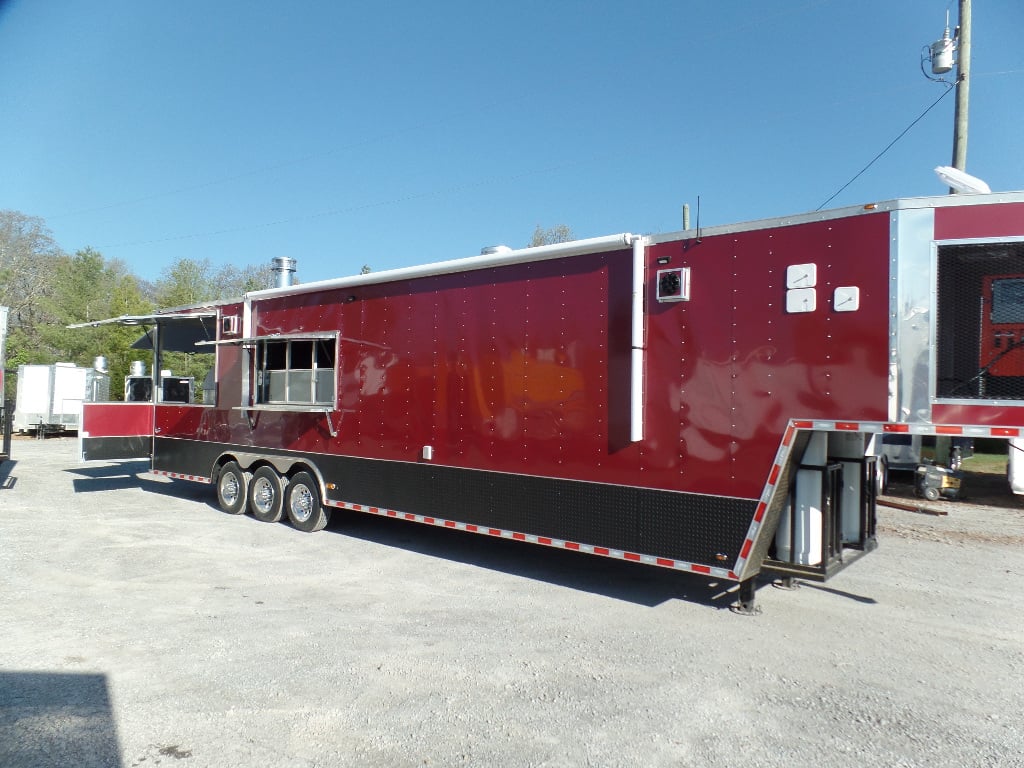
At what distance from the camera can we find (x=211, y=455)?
9.91m

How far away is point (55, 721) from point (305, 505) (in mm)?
5133

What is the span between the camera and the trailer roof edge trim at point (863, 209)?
4.49 meters

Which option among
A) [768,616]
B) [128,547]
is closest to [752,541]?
[768,616]

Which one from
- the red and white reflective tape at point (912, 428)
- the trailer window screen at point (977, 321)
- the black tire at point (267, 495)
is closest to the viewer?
the red and white reflective tape at point (912, 428)

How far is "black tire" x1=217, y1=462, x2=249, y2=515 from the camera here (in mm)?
9586

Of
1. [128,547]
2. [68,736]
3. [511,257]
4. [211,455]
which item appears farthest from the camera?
[211,455]

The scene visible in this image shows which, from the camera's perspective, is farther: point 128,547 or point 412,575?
point 128,547

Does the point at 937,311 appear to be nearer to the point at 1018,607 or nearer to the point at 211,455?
the point at 1018,607

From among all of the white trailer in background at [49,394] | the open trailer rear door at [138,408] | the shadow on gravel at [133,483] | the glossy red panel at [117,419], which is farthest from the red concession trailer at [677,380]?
the white trailer in background at [49,394]

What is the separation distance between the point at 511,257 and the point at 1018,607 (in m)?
5.48

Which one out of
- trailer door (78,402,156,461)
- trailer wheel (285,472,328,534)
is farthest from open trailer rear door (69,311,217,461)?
trailer wheel (285,472,328,534)

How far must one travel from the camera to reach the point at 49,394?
23.1m

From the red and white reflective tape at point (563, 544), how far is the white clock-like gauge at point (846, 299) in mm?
2097

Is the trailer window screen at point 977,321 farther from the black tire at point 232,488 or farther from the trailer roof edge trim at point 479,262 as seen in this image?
the black tire at point 232,488
